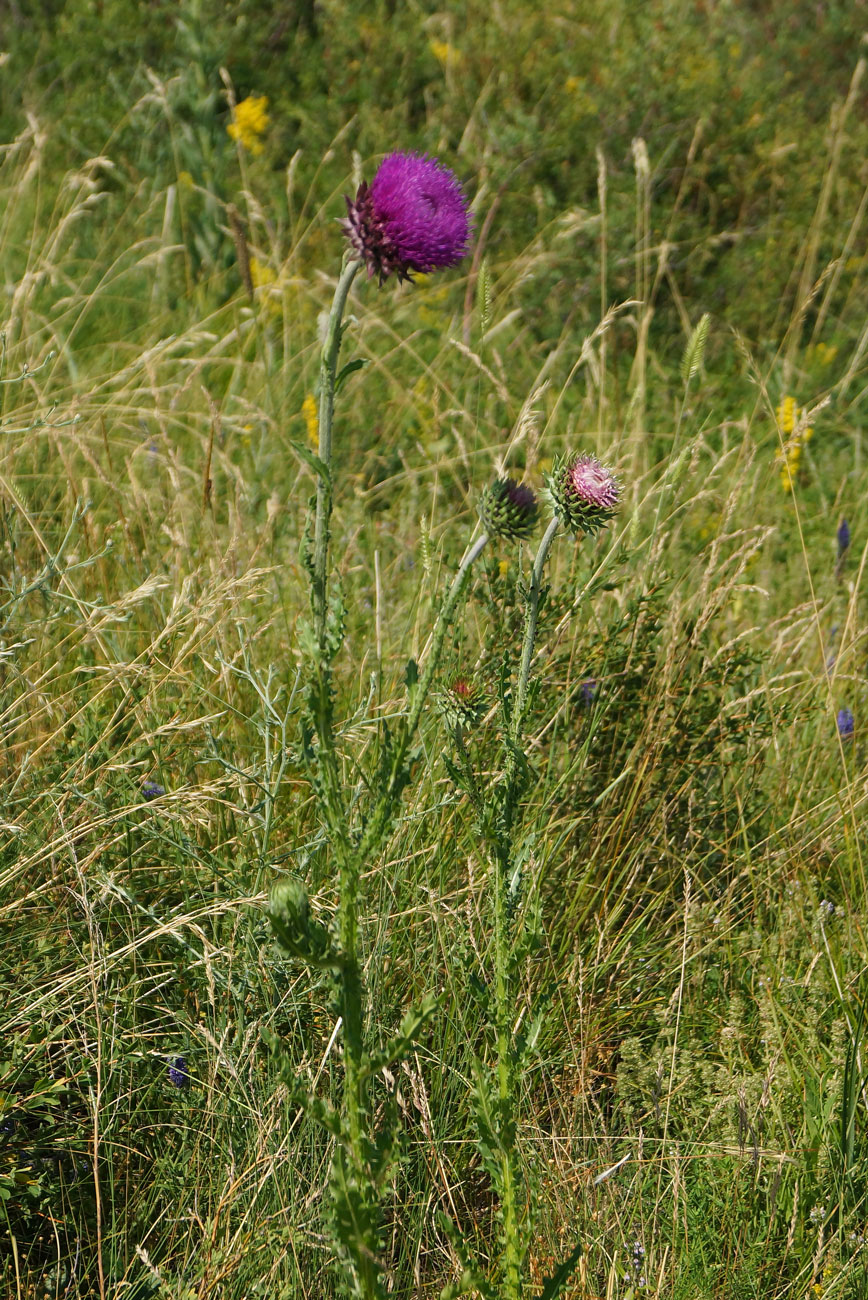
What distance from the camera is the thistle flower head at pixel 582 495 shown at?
1632 mm

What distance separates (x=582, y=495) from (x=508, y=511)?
0.13 metres

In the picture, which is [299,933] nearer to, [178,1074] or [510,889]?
[510,889]

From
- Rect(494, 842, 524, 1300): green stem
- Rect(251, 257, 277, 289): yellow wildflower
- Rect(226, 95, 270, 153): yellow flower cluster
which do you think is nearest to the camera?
Rect(494, 842, 524, 1300): green stem

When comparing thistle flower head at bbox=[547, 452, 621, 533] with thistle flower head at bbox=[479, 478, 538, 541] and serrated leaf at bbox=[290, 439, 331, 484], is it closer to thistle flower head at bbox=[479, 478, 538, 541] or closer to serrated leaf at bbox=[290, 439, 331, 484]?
thistle flower head at bbox=[479, 478, 538, 541]

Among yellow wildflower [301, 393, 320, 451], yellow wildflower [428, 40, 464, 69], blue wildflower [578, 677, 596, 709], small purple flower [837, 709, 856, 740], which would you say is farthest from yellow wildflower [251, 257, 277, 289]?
small purple flower [837, 709, 856, 740]

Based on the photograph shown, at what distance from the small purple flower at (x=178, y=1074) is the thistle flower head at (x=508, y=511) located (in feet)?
3.05

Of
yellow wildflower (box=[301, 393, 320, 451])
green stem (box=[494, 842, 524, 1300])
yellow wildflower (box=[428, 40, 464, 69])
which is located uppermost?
yellow wildflower (box=[428, 40, 464, 69])

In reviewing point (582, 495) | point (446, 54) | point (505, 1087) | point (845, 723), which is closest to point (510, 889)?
point (505, 1087)

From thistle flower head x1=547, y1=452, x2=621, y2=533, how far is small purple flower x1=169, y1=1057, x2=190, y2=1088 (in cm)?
100

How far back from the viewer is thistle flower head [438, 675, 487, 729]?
67.1 inches

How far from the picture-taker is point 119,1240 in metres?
1.61

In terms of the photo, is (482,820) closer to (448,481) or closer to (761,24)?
(448,481)

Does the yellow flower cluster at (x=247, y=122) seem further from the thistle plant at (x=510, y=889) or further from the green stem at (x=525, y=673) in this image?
the green stem at (x=525, y=673)

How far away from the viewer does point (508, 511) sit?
1.72m
